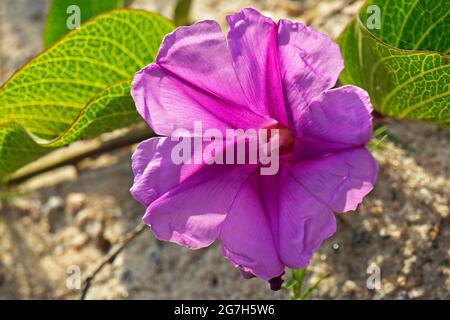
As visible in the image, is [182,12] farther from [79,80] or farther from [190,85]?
[190,85]

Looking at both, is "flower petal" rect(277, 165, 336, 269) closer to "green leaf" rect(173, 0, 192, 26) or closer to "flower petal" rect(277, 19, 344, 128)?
"flower petal" rect(277, 19, 344, 128)

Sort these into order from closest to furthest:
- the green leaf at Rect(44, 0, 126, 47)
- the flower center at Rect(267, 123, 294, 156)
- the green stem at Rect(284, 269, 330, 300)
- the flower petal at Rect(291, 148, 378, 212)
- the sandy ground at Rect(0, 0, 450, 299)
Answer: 1. the flower petal at Rect(291, 148, 378, 212)
2. the flower center at Rect(267, 123, 294, 156)
3. the green stem at Rect(284, 269, 330, 300)
4. the sandy ground at Rect(0, 0, 450, 299)
5. the green leaf at Rect(44, 0, 126, 47)

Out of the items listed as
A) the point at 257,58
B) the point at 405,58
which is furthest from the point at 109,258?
the point at 405,58

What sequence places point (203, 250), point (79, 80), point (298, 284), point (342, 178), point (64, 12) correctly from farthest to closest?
point (64, 12) < point (203, 250) < point (79, 80) < point (298, 284) < point (342, 178)

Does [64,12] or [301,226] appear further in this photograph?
[64,12]

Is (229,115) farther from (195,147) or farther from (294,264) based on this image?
(294,264)

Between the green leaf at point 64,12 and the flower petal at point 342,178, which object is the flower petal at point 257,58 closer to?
the flower petal at point 342,178

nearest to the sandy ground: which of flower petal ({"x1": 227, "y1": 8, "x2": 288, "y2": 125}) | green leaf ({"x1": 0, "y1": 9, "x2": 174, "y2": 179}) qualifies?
green leaf ({"x1": 0, "y1": 9, "x2": 174, "y2": 179})
